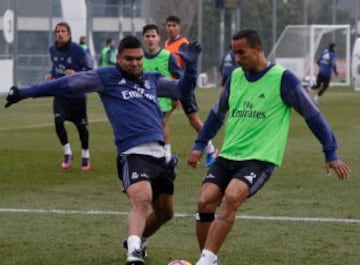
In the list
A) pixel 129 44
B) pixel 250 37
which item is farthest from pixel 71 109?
pixel 250 37

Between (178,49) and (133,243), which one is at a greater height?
(178,49)

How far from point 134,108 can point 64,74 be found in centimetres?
772

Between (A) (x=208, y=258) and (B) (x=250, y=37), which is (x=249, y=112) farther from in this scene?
(A) (x=208, y=258)

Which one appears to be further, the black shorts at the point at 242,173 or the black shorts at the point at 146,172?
the black shorts at the point at 146,172

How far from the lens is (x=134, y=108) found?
9.58 m

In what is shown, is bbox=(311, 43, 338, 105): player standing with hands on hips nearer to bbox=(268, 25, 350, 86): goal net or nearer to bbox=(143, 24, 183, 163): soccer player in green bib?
bbox=(268, 25, 350, 86): goal net

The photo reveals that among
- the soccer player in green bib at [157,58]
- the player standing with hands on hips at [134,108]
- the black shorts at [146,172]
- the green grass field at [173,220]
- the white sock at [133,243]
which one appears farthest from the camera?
the soccer player in green bib at [157,58]

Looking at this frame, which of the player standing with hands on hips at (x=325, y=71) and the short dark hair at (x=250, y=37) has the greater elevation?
the short dark hair at (x=250, y=37)

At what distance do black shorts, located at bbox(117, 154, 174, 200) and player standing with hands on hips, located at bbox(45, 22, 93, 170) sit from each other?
25.0 feet

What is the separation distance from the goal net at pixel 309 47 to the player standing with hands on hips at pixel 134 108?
45201 millimetres

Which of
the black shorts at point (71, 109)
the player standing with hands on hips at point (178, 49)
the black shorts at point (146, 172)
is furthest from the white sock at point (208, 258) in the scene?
the player standing with hands on hips at point (178, 49)

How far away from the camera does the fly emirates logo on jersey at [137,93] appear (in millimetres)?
9594

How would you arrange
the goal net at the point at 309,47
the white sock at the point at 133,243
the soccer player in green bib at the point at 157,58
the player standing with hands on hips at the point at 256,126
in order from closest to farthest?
the white sock at the point at 133,243 < the player standing with hands on hips at the point at 256,126 < the soccer player in green bib at the point at 157,58 < the goal net at the point at 309,47

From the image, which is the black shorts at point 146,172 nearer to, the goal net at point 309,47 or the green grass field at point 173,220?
the green grass field at point 173,220
